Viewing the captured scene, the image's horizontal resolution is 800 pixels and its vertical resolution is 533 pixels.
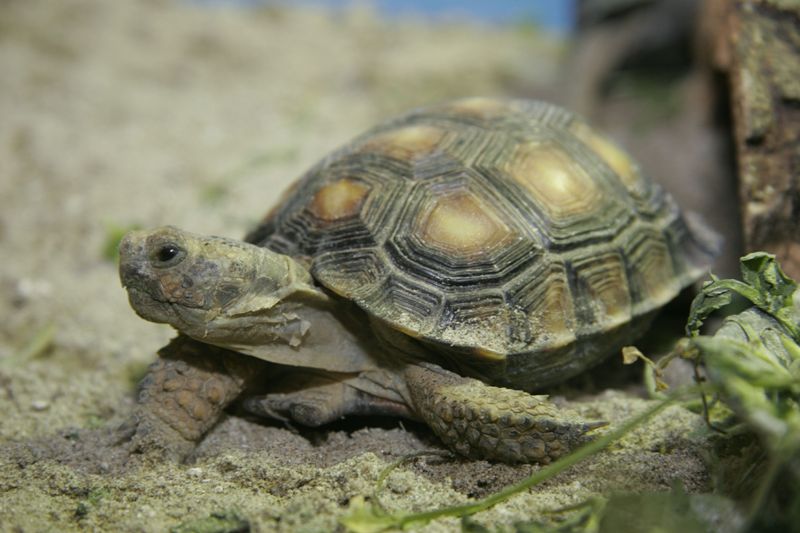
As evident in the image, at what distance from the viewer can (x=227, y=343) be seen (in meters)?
2.77

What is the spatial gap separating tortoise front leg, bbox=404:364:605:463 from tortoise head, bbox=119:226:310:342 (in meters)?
0.75

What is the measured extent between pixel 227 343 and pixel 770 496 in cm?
193

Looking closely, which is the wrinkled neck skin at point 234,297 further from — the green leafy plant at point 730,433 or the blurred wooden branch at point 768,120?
the blurred wooden branch at point 768,120

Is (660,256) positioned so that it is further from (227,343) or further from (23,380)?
(23,380)

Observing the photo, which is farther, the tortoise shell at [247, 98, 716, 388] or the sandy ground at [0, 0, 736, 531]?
the tortoise shell at [247, 98, 716, 388]

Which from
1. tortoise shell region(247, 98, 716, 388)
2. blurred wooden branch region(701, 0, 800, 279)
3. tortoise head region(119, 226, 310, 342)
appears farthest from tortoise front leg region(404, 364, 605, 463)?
blurred wooden branch region(701, 0, 800, 279)

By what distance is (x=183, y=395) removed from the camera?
2.82 metres

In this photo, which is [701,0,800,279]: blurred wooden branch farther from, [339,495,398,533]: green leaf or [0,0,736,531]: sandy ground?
[339,495,398,533]: green leaf

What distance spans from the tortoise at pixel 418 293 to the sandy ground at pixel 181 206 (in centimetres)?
19

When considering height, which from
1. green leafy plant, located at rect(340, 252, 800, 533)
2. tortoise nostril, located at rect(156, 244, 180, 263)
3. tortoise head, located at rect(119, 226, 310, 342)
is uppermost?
tortoise nostril, located at rect(156, 244, 180, 263)

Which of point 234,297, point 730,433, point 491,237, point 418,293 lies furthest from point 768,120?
point 234,297

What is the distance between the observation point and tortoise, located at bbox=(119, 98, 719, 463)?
2.61 meters

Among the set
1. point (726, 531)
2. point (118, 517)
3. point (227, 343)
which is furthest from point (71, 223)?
point (726, 531)

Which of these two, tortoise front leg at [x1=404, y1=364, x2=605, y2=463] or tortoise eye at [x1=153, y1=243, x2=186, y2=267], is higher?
tortoise eye at [x1=153, y1=243, x2=186, y2=267]
